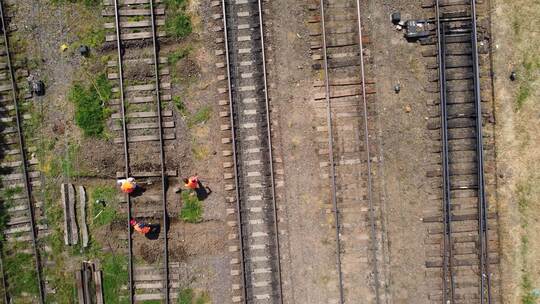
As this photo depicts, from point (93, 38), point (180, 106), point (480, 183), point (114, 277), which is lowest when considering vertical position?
point (114, 277)

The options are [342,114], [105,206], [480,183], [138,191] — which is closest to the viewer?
[480,183]

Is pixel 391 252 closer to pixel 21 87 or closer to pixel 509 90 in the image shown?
pixel 509 90

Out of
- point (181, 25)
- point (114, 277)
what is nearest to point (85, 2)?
point (181, 25)

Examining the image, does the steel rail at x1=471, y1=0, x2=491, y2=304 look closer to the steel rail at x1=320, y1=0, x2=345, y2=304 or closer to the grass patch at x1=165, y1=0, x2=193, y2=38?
the steel rail at x1=320, y1=0, x2=345, y2=304

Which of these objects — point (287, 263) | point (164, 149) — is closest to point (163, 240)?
point (164, 149)

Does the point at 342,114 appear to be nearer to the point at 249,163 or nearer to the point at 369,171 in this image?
the point at 369,171

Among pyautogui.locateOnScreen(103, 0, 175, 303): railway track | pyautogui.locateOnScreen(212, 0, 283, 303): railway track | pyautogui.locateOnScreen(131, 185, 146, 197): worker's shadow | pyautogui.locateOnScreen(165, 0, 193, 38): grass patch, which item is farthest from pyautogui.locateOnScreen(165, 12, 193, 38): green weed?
pyautogui.locateOnScreen(131, 185, 146, 197): worker's shadow
